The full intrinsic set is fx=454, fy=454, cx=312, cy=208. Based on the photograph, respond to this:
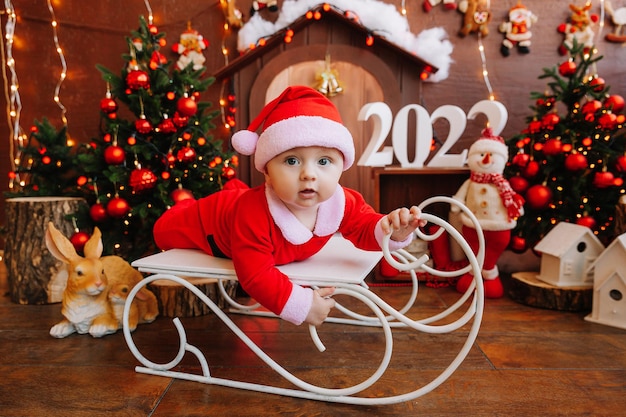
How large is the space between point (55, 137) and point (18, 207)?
0.38 metres

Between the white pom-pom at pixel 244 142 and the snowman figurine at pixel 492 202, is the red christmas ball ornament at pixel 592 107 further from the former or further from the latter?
the white pom-pom at pixel 244 142

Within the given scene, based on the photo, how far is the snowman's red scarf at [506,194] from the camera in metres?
1.84

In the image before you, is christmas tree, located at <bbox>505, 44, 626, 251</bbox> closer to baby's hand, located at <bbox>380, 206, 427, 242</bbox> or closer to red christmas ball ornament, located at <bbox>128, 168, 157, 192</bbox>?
baby's hand, located at <bbox>380, 206, 427, 242</bbox>

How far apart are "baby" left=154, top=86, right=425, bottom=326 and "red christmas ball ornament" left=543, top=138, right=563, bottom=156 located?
1.06m

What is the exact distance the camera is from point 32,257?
5.95ft

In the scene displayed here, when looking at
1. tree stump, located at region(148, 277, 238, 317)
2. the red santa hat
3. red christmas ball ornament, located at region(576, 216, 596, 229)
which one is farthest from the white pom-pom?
red christmas ball ornament, located at region(576, 216, 596, 229)

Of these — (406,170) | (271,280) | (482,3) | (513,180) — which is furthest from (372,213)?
(482,3)

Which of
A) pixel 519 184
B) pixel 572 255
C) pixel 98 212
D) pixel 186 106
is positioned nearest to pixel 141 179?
pixel 98 212

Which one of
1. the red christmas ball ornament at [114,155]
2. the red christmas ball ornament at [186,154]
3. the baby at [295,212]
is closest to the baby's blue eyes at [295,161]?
the baby at [295,212]

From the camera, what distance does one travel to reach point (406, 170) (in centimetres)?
202

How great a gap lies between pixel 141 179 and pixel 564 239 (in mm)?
1644

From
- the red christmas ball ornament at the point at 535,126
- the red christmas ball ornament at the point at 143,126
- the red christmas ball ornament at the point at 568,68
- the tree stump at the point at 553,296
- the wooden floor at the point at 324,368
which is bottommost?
the wooden floor at the point at 324,368

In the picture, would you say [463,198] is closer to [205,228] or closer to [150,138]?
[205,228]

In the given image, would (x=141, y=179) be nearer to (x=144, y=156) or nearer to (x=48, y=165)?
(x=144, y=156)
